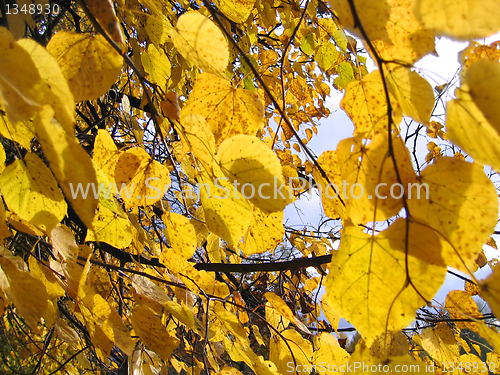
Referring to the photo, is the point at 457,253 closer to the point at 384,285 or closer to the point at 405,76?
the point at 384,285

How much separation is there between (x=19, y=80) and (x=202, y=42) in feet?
0.65

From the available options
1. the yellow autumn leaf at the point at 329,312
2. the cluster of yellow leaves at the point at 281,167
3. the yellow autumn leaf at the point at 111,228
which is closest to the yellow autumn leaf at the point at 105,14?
the cluster of yellow leaves at the point at 281,167

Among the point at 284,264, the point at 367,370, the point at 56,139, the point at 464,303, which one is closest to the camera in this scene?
the point at 56,139

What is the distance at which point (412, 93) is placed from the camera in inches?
11.8

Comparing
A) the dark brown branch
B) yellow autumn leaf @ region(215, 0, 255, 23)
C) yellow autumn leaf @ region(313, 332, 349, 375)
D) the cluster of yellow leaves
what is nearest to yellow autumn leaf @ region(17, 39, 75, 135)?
the cluster of yellow leaves

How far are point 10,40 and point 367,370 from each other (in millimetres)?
423

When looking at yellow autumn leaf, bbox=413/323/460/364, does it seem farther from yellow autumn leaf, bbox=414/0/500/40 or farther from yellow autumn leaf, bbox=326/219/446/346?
yellow autumn leaf, bbox=414/0/500/40

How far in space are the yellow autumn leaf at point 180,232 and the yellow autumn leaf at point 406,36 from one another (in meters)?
0.40

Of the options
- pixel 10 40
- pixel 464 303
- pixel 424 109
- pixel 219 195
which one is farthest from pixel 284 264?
pixel 464 303

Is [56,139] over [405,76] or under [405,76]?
under

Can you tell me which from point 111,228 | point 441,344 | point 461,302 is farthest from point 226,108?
point 441,344

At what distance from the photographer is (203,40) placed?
356 millimetres

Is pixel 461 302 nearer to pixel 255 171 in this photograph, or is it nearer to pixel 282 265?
pixel 282 265

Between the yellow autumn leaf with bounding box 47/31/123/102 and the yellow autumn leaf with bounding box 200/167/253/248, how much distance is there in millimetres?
156
